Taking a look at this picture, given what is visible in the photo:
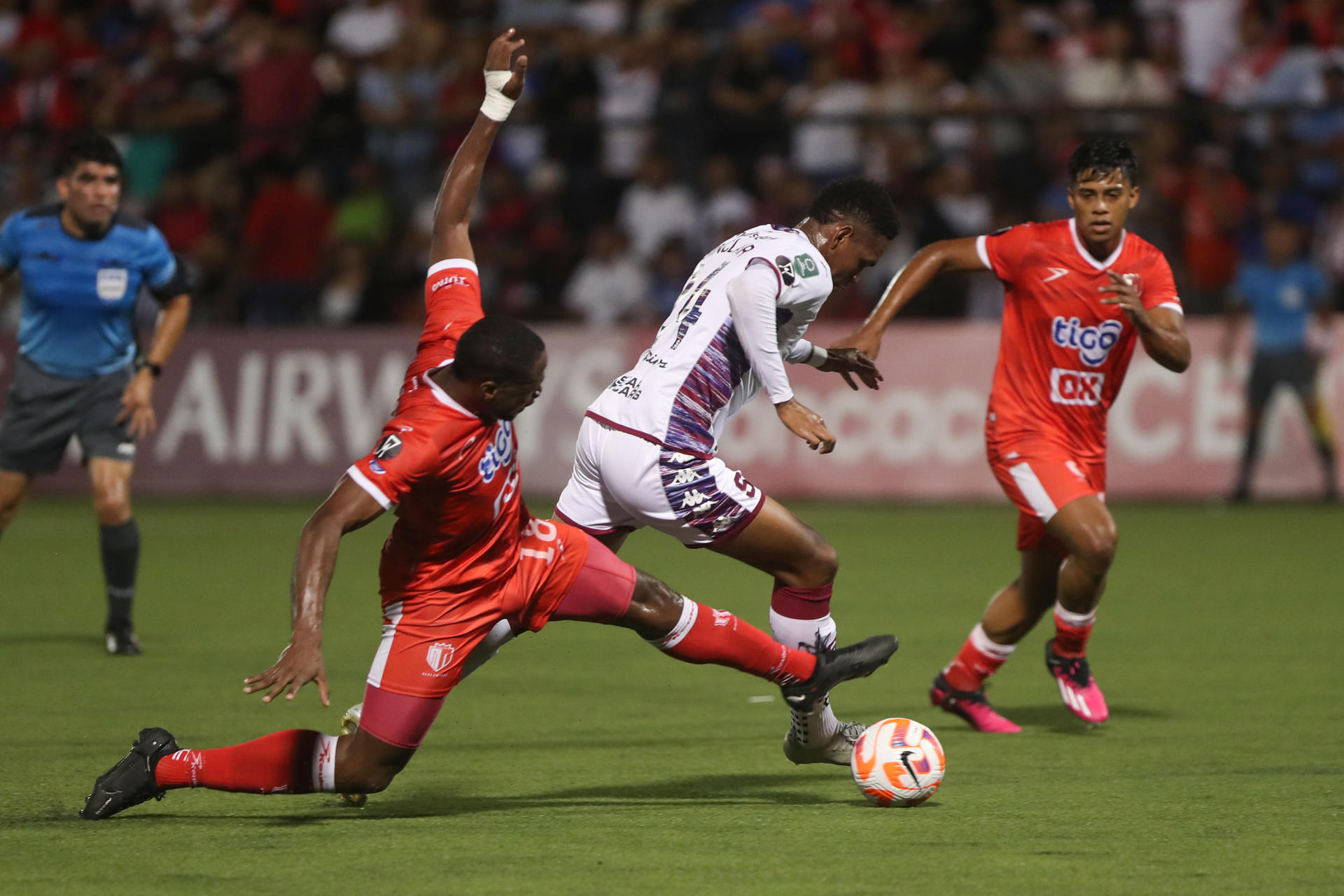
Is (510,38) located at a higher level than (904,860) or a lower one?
higher

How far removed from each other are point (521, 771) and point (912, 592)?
499 cm

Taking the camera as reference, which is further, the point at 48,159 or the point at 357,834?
the point at 48,159

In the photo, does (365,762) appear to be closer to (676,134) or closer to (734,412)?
(734,412)

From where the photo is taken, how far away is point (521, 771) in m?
6.29

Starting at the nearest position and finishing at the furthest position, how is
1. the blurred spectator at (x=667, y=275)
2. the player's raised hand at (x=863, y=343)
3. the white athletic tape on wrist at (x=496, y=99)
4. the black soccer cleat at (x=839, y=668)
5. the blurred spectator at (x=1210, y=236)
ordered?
the black soccer cleat at (x=839, y=668) < the white athletic tape on wrist at (x=496, y=99) < the player's raised hand at (x=863, y=343) < the blurred spectator at (x=1210, y=236) < the blurred spectator at (x=667, y=275)

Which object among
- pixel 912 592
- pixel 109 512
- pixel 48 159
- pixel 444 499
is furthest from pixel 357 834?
pixel 48 159

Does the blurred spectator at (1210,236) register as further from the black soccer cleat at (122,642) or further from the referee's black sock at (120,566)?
the black soccer cleat at (122,642)

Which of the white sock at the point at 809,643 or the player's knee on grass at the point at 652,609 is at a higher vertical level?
the player's knee on grass at the point at 652,609

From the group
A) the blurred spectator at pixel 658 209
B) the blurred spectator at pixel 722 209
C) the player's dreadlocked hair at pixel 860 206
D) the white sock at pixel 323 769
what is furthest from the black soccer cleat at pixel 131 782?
the blurred spectator at pixel 658 209

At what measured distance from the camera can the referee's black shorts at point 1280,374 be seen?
1523 cm

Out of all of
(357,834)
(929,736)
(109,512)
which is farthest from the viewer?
(109,512)

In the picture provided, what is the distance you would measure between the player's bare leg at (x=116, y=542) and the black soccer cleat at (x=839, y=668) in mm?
4197

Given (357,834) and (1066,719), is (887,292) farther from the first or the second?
(357,834)

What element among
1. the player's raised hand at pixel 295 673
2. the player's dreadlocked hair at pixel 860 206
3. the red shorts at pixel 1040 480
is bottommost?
the red shorts at pixel 1040 480
